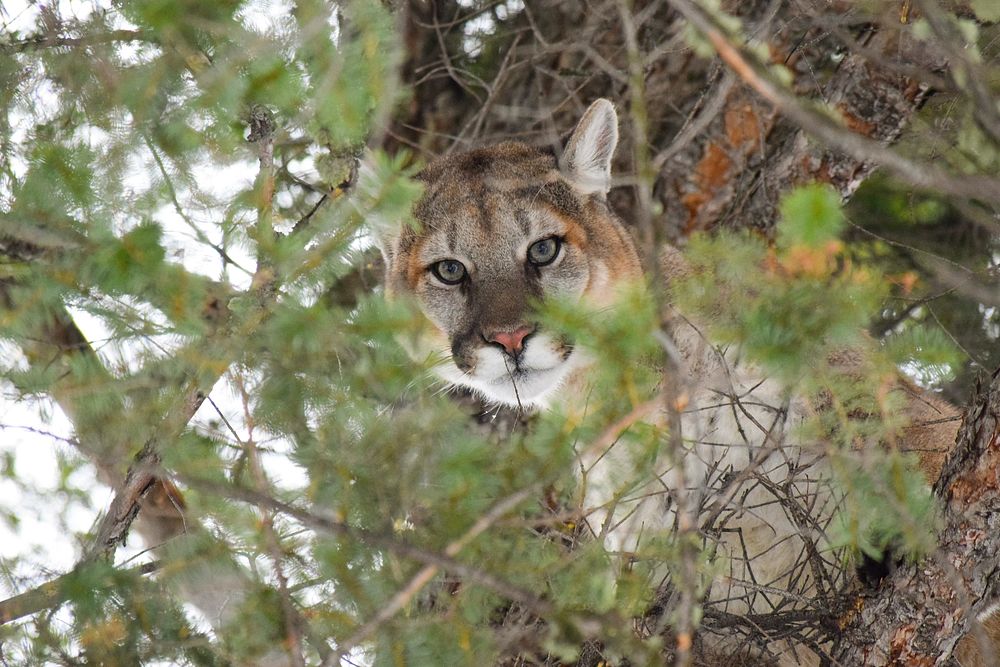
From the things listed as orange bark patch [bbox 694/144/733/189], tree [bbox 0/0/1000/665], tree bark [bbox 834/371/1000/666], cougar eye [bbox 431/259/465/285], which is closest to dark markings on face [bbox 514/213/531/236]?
cougar eye [bbox 431/259/465/285]

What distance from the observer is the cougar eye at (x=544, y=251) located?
13.9 ft

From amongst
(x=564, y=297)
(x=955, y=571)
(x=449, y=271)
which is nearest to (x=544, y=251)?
(x=449, y=271)

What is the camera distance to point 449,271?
4.30m

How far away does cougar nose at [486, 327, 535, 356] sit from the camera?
3.79m

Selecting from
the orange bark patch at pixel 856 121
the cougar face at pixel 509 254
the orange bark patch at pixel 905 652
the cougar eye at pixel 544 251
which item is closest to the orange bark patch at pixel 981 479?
the orange bark patch at pixel 905 652

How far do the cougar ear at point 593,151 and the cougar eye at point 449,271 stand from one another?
2.13 feet

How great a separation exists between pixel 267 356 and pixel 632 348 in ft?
3.33

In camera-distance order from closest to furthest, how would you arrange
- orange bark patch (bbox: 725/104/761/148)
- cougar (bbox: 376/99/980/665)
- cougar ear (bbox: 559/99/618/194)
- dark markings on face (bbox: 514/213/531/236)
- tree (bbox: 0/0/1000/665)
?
tree (bbox: 0/0/1000/665) < cougar (bbox: 376/99/980/665) < dark markings on face (bbox: 514/213/531/236) < cougar ear (bbox: 559/99/618/194) < orange bark patch (bbox: 725/104/761/148)

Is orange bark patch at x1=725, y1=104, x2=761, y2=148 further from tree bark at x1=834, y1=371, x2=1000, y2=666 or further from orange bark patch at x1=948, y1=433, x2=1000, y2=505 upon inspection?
orange bark patch at x1=948, y1=433, x2=1000, y2=505

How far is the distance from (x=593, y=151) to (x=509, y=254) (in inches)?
25.8

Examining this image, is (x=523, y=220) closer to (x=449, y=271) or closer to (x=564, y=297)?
(x=449, y=271)

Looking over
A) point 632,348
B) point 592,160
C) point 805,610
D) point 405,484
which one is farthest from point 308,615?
point 592,160

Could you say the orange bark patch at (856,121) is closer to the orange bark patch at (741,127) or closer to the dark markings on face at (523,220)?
the orange bark patch at (741,127)

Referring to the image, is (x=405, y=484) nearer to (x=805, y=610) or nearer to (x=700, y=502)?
(x=700, y=502)
